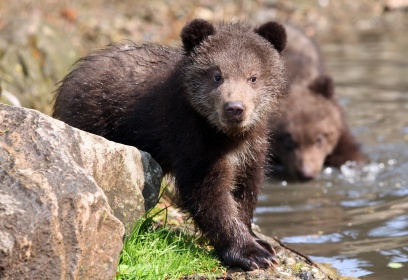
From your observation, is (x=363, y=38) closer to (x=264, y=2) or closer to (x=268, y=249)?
(x=264, y=2)

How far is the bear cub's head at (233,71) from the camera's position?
233 inches

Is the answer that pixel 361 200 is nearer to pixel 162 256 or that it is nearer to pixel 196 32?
pixel 196 32

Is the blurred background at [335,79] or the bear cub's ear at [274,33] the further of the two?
the blurred background at [335,79]

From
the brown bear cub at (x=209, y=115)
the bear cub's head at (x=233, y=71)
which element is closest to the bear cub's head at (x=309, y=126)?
the brown bear cub at (x=209, y=115)

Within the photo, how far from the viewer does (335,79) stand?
1559 cm

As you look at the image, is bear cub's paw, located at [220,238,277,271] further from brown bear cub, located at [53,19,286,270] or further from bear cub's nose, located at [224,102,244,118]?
bear cub's nose, located at [224,102,244,118]

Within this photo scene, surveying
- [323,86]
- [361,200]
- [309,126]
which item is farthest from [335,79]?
[361,200]

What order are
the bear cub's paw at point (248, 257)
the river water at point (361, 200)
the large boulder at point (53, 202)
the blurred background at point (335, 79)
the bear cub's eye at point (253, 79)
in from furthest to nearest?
1. the blurred background at point (335, 79)
2. the river water at point (361, 200)
3. the bear cub's eye at point (253, 79)
4. the bear cub's paw at point (248, 257)
5. the large boulder at point (53, 202)

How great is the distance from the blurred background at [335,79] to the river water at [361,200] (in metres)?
0.01

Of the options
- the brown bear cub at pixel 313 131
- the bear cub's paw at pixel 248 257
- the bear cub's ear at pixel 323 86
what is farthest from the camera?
the bear cub's ear at pixel 323 86

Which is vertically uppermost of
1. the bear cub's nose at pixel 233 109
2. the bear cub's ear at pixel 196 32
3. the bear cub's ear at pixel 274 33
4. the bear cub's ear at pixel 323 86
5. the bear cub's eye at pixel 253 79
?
the bear cub's ear at pixel 323 86

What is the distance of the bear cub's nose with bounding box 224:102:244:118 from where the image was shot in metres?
5.72

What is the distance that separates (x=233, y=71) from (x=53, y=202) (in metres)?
2.00

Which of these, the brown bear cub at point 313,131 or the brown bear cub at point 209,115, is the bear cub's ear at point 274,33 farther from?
the brown bear cub at point 313,131
